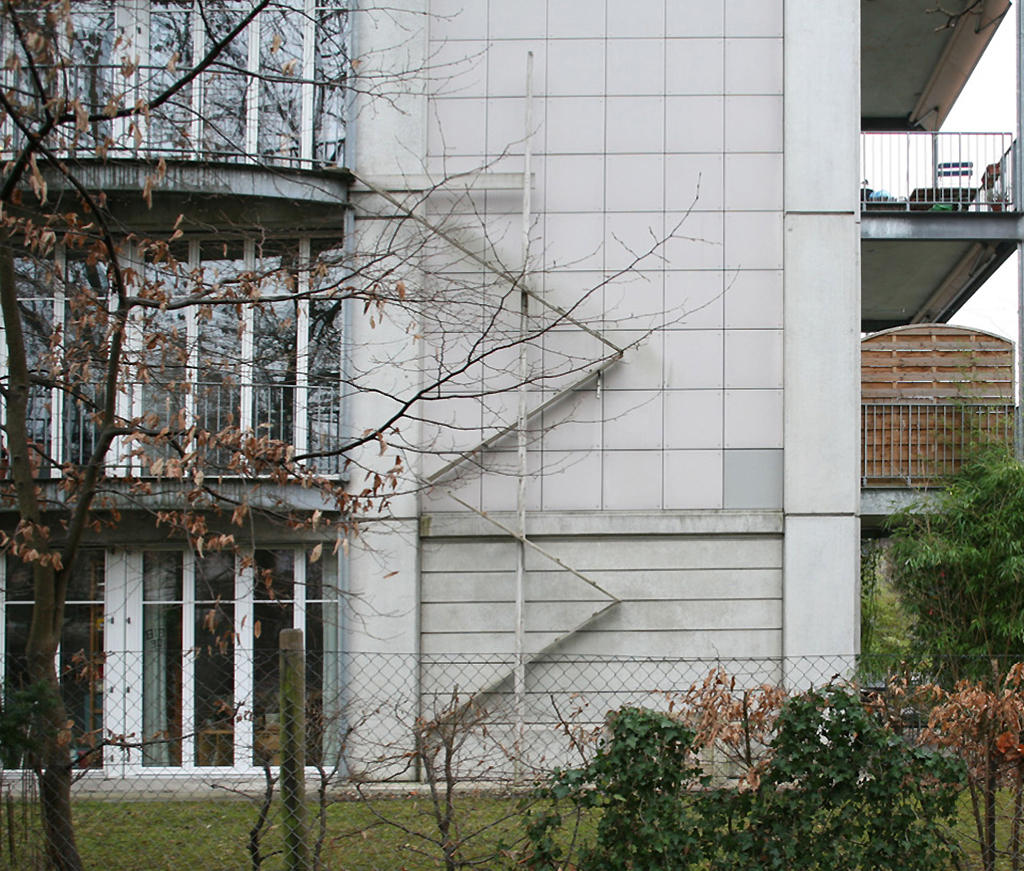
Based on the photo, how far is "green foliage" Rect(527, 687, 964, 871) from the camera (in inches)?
186

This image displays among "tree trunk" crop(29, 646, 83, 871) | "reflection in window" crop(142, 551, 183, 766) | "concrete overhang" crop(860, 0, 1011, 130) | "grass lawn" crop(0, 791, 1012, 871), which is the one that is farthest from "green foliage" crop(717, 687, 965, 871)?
"concrete overhang" crop(860, 0, 1011, 130)

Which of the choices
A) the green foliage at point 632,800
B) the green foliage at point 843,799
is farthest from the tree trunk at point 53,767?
the green foliage at point 843,799

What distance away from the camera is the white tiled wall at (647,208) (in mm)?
9969

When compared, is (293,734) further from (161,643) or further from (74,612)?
(74,612)

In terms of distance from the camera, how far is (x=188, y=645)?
33.3ft

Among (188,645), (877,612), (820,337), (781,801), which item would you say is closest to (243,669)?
(188,645)

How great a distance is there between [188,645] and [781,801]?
690cm

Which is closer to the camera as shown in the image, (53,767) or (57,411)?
(53,767)

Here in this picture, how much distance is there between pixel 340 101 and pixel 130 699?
6089 mm

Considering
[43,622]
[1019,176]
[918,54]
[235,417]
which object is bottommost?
[43,622]

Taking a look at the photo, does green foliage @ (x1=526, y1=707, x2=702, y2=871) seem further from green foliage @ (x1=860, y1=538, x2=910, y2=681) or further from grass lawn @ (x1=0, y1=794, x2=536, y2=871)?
green foliage @ (x1=860, y1=538, x2=910, y2=681)

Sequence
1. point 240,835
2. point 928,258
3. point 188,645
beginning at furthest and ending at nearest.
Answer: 1. point 928,258
2. point 188,645
3. point 240,835

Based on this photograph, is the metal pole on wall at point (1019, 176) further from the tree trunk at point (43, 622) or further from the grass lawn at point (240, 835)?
the tree trunk at point (43, 622)

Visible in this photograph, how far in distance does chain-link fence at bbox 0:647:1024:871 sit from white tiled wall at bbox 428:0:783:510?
1717 millimetres
